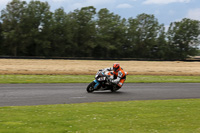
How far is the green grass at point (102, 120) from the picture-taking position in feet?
24.7

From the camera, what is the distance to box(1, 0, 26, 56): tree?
194ft

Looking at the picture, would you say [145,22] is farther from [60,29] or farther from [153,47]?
[60,29]

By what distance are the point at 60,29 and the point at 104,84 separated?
51647 mm

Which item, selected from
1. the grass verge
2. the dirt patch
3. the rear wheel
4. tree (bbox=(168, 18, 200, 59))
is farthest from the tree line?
the rear wheel

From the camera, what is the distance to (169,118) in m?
9.23

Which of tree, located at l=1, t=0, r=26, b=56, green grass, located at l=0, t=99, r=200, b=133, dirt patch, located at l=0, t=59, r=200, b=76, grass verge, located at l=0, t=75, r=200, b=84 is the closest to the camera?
green grass, located at l=0, t=99, r=200, b=133

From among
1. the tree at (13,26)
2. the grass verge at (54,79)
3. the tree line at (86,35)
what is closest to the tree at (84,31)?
the tree line at (86,35)

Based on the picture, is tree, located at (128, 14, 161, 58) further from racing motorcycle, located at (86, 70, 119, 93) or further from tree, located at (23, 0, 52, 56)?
racing motorcycle, located at (86, 70, 119, 93)

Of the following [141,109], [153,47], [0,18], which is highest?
[0,18]

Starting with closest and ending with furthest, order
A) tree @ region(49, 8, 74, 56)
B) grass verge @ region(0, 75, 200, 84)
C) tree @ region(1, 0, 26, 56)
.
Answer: grass verge @ region(0, 75, 200, 84) < tree @ region(1, 0, 26, 56) < tree @ region(49, 8, 74, 56)

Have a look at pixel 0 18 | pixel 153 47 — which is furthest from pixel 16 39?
pixel 153 47

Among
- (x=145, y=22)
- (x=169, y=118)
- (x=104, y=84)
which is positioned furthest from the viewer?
(x=145, y=22)

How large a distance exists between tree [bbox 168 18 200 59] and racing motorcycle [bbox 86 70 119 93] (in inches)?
2275

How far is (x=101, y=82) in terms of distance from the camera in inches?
642
